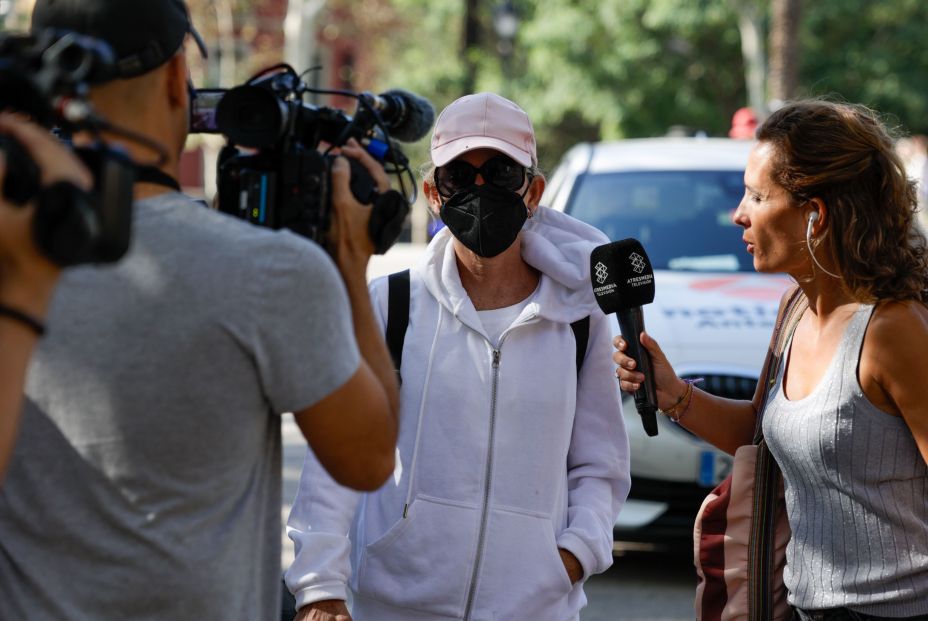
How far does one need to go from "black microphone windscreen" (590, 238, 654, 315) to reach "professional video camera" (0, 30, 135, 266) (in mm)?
1636

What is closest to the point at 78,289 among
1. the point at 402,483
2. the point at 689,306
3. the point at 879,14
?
the point at 402,483

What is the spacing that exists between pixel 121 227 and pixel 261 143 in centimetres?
61

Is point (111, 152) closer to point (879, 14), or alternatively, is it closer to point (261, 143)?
point (261, 143)

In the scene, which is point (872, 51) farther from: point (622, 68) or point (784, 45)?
point (784, 45)

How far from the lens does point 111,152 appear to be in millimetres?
1659

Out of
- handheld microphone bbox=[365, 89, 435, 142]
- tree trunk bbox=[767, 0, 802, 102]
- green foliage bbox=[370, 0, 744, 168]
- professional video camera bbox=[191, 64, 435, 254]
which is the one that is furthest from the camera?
green foliage bbox=[370, 0, 744, 168]

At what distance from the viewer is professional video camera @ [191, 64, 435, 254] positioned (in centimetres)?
216

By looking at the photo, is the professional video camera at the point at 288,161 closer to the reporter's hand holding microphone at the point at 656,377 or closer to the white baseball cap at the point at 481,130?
the white baseball cap at the point at 481,130

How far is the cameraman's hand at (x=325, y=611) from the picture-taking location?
2881 mm

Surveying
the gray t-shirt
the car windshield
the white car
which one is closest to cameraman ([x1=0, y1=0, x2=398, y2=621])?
the gray t-shirt

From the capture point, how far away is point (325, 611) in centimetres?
289

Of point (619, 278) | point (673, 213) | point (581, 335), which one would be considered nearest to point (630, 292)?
point (619, 278)

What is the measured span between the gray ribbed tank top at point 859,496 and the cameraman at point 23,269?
1763 millimetres

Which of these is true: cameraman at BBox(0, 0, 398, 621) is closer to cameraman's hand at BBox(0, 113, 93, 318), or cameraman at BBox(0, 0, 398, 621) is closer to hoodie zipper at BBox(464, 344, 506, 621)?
cameraman's hand at BBox(0, 113, 93, 318)
